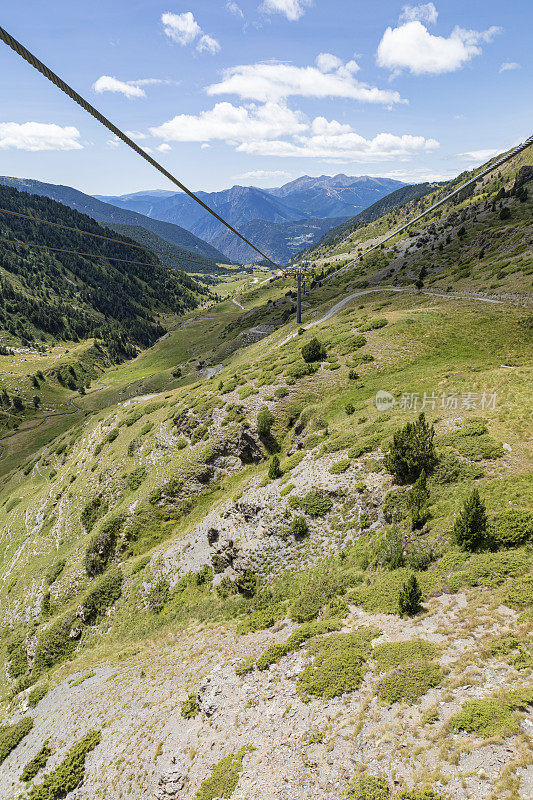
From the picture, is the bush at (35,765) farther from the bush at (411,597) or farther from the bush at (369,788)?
the bush at (411,597)

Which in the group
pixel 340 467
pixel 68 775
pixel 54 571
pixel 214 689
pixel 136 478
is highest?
pixel 340 467

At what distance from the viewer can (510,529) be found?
16625 millimetres

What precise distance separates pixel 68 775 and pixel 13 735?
12633mm

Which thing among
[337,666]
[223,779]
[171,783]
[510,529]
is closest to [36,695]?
[171,783]

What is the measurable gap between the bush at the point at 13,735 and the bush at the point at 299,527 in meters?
26.2

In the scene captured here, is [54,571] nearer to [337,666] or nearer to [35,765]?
[35,765]

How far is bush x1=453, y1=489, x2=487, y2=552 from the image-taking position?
1695cm

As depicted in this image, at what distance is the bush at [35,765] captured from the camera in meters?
21.3

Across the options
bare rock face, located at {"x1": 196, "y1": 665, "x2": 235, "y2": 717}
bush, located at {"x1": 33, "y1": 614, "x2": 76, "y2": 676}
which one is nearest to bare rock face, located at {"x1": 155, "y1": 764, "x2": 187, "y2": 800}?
bare rock face, located at {"x1": 196, "y1": 665, "x2": 235, "y2": 717}

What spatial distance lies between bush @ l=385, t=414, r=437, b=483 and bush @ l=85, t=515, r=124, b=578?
118ft

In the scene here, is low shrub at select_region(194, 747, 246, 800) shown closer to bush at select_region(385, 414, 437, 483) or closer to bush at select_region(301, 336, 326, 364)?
bush at select_region(385, 414, 437, 483)

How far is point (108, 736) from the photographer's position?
20.0m

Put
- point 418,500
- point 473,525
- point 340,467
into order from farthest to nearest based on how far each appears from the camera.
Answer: point 340,467
point 418,500
point 473,525

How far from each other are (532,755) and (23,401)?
223 meters
